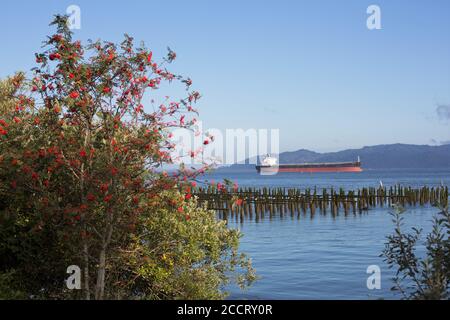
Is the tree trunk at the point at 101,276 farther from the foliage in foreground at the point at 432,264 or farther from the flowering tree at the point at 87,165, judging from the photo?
the foliage in foreground at the point at 432,264

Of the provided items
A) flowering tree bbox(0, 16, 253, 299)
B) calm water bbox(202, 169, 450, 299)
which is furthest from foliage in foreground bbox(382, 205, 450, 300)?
calm water bbox(202, 169, 450, 299)

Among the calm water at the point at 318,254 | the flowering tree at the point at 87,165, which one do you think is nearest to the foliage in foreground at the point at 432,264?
the flowering tree at the point at 87,165

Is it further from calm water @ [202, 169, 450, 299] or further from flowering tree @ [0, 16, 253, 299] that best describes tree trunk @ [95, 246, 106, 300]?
calm water @ [202, 169, 450, 299]

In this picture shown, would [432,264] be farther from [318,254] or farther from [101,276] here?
[318,254]

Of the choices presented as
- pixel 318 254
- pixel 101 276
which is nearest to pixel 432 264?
pixel 101 276

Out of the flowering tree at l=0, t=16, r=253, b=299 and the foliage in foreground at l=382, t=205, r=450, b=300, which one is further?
the flowering tree at l=0, t=16, r=253, b=299

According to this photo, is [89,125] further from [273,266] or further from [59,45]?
[273,266]

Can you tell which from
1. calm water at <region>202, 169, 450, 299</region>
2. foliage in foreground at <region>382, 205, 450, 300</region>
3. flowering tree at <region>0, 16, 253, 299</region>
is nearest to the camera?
foliage in foreground at <region>382, 205, 450, 300</region>

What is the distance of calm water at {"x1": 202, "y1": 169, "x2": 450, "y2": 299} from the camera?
2188 centimetres

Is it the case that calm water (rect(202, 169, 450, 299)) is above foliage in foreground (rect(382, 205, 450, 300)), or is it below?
below

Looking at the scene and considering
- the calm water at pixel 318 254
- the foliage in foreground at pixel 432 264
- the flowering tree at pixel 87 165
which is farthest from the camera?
the calm water at pixel 318 254

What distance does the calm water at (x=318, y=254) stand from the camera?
2188 cm

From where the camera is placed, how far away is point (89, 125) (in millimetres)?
11359
